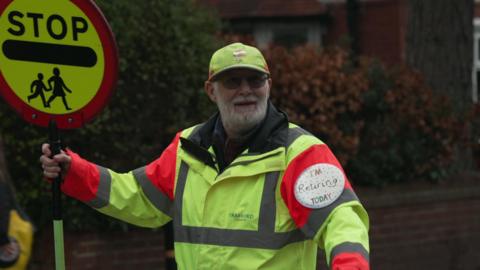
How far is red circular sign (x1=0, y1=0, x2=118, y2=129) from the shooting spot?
387 cm

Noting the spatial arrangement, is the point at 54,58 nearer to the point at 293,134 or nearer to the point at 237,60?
the point at 237,60

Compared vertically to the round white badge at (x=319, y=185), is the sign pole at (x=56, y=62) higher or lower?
higher

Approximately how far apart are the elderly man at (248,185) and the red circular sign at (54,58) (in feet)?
0.64

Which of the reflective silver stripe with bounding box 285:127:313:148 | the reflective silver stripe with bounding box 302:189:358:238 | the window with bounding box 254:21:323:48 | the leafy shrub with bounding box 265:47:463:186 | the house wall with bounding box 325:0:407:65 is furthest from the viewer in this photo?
the window with bounding box 254:21:323:48

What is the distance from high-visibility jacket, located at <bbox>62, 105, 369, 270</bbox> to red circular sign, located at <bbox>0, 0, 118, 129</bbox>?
10.6 inches

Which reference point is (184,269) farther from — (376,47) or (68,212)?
(376,47)

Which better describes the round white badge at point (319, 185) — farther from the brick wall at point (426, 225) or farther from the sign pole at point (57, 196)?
the brick wall at point (426, 225)

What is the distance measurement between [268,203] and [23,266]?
1412 mm

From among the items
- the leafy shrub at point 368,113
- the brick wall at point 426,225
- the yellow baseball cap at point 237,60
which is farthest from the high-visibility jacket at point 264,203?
the brick wall at point 426,225

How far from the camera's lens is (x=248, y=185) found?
12.3 ft

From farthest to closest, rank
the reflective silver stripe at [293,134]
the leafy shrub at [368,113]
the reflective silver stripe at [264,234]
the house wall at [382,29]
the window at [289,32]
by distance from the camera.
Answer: the window at [289,32] → the house wall at [382,29] → the leafy shrub at [368,113] → the reflective silver stripe at [293,134] → the reflective silver stripe at [264,234]

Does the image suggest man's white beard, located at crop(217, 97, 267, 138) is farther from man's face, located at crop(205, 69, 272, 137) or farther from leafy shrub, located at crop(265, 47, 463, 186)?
leafy shrub, located at crop(265, 47, 463, 186)

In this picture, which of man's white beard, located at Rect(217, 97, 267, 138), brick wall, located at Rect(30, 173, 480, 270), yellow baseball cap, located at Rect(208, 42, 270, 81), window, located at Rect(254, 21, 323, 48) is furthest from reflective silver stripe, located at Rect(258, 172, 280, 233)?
window, located at Rect(254, 21, 323, 48)

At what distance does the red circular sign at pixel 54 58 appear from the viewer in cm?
387
